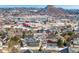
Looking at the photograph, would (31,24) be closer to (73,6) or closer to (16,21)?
(16,21)

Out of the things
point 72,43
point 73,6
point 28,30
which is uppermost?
point 73,6

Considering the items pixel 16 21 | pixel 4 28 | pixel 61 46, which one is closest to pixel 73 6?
pixel 61 46
